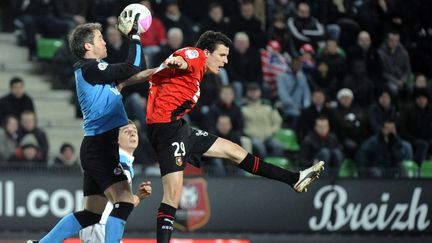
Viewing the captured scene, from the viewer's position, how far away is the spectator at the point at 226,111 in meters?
14.9

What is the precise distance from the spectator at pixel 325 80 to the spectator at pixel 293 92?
0.40m

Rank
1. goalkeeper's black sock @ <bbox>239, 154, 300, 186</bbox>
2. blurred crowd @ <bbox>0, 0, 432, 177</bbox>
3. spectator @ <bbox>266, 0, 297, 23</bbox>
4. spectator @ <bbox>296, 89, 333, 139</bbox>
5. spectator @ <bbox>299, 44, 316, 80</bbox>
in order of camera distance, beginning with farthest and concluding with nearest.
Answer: spectator @ <bbox>266, 0, 297, 23</bbox> → spectator @ <bbox>299, 44, 316, 80</bbox> → spectator @ <bbox>296, 89, 333, 139</bbox> → blurred crowd @ <bbox>0, 0, 432, 177</bbox> → goalkeeper's black sock @ <bbox>239, 154, 300, 186</bbox>

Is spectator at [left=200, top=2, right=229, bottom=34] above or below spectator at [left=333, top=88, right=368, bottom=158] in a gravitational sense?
above

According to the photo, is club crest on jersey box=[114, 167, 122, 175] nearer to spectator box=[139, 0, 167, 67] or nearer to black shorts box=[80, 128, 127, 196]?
black shorts box=[80, 128, 127, 196]

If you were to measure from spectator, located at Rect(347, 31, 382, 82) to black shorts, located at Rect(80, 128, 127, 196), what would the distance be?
29.1 feet

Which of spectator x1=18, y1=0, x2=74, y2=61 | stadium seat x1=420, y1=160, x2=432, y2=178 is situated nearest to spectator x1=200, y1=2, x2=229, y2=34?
spectator x1=18, y1=0, x2=74, y2=61

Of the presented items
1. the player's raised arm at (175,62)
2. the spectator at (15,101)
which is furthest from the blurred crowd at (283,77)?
the player's raised arm at (175,62)

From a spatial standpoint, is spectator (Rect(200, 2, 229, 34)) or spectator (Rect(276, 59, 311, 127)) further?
spectator (Rect(200, 2, 229, 34))

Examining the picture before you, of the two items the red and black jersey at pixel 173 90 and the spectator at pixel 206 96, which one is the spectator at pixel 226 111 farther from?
the red and black jersey at pixel 173 90

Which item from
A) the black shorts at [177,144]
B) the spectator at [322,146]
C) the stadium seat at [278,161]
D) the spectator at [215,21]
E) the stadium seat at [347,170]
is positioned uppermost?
the spectator at [215,21]

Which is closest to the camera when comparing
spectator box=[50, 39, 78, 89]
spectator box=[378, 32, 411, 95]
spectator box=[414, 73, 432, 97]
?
spectator box=[50, 39, 78, 89]

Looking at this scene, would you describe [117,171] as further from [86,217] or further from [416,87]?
[416,87]

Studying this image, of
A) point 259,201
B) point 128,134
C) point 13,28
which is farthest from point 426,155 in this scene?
point 128,134

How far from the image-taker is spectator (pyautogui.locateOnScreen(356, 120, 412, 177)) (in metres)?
15.2
